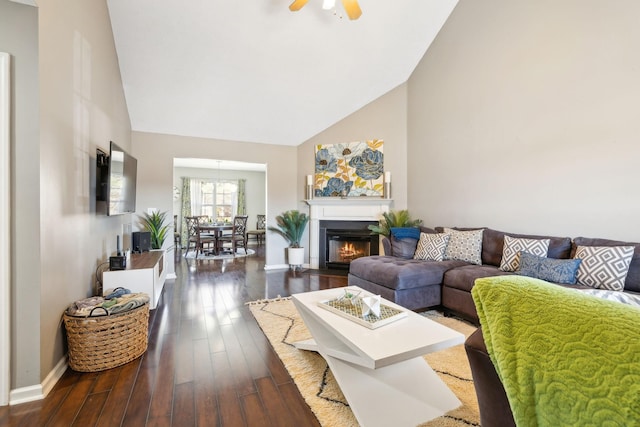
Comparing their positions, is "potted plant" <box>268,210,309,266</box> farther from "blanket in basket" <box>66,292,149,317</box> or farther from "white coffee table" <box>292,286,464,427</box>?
"white coffee table" <box>292,286,464,427</box>

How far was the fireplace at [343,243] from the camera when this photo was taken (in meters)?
5.09

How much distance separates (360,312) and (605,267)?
6.65ft

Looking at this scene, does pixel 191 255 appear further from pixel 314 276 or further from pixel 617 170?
pixel 617 170

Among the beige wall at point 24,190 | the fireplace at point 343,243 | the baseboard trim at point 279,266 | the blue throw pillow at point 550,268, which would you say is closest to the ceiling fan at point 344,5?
the beige wall at point 24,190

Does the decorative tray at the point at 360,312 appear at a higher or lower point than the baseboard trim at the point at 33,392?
higher

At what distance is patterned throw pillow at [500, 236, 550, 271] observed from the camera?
2740 millimetres

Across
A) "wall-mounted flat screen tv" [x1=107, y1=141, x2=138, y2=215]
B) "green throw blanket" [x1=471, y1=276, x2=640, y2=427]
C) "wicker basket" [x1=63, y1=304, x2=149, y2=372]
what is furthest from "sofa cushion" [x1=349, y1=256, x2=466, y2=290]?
"wall-mounted flat screen tv" [x1=107, y1=141, x2=138, y2=215]

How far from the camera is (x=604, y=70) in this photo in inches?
100

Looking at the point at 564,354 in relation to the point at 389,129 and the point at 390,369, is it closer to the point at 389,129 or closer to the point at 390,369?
the point at 390,369

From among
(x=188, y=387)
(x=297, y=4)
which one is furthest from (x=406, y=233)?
(x=188, y=387)

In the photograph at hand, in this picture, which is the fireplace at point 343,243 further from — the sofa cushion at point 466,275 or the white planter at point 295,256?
the sofa cushion at point 466,275

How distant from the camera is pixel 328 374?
1891mm

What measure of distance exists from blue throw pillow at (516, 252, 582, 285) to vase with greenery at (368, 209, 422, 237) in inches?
73.8

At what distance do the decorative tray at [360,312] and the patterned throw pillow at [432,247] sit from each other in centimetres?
180
